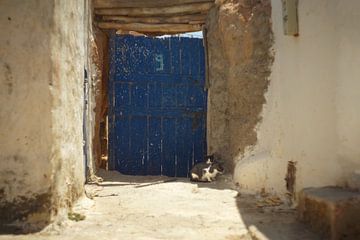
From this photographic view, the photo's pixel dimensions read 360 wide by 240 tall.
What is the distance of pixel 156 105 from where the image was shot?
7145 mm

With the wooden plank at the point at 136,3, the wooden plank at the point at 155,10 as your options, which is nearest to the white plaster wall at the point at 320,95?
the wooden plank at the point at 155,10

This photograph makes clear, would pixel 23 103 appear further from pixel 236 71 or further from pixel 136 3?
pixel 136 3

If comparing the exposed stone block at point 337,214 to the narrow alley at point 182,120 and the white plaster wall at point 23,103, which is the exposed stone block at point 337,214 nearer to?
the narrow alley at point 182,120

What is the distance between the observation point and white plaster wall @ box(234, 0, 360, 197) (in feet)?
11.2

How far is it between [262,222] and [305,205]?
1.42ft

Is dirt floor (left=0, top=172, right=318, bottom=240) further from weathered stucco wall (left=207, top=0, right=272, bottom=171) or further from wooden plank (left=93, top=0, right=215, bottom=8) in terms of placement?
wooden plank (left=93, top=0, right=215, bottom=8)

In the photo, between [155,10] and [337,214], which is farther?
[155,10]

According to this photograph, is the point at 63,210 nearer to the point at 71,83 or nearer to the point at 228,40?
the point at 71,83

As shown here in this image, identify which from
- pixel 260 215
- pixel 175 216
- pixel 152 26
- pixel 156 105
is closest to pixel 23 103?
pixel 175 216

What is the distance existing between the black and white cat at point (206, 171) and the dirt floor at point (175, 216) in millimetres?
314

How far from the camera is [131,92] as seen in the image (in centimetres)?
709

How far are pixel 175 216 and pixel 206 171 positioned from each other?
7.18ft

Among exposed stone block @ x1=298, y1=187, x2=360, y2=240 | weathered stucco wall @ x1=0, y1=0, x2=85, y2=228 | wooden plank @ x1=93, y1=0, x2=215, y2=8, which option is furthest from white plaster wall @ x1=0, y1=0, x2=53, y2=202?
wooden plank @ x1=93, y1=0, x2=215, y2=8

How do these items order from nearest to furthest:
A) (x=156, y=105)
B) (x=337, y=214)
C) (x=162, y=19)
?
(x=337, y=214)
(x=162, y=19)
(x=156, y=105)
